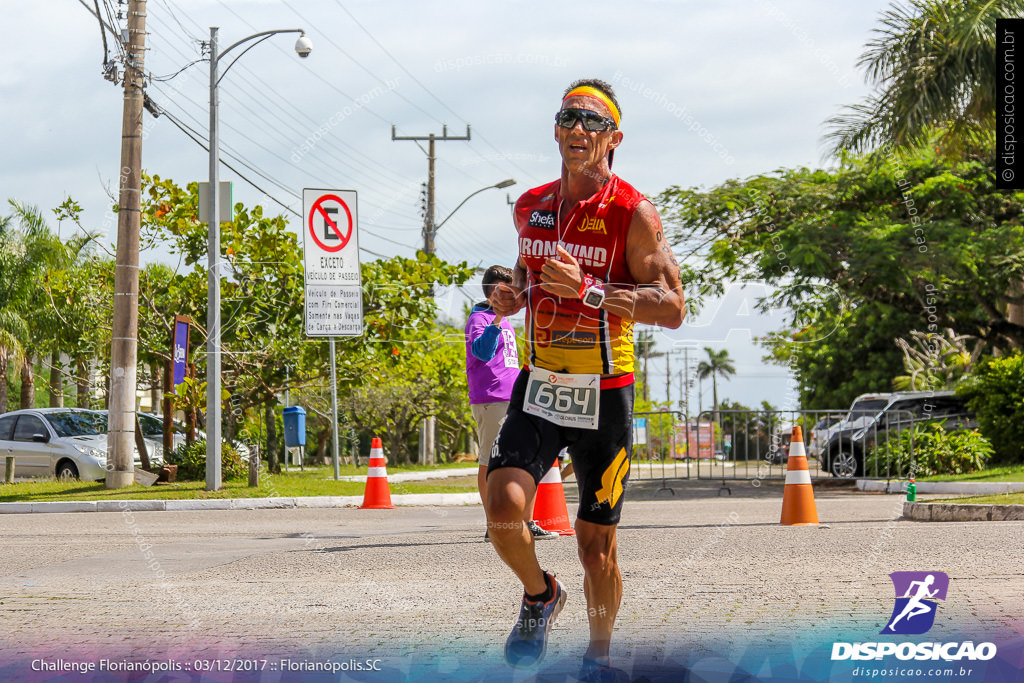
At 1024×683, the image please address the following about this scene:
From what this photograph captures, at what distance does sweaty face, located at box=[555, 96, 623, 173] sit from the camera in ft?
13.0

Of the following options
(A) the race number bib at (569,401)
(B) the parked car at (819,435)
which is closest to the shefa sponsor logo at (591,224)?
(A) the race number bib at (569,401)

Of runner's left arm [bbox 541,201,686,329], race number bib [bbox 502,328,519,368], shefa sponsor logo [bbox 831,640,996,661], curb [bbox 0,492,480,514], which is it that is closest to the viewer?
runner's left arm [bbox 541,201,686,329]

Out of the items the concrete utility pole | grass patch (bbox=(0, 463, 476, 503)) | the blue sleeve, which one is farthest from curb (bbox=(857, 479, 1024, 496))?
the concrete utility pole

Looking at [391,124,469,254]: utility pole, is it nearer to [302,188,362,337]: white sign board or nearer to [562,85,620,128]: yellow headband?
[302,188,362,337]: white sign board

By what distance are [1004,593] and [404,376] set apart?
3137 cm

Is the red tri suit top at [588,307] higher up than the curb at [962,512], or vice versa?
the red tri suit top at [588,307]

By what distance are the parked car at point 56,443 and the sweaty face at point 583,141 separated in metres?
16.0

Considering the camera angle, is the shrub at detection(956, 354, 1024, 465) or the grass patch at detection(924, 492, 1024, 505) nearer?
the grass patch at detection(924, 492, 1024, 505)

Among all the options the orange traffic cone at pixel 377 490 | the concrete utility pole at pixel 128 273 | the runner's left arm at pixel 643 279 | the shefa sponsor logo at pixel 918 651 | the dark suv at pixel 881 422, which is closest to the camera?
the runner's left arm at pixel 643 279

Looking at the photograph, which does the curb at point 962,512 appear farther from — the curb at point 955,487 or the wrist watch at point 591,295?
the wrist watch at point 591,295

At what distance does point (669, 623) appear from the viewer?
504 cm

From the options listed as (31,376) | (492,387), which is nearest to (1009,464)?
(492,387)

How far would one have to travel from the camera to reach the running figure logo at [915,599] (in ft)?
15.9

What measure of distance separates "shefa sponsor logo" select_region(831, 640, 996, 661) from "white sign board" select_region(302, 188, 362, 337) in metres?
13.8
